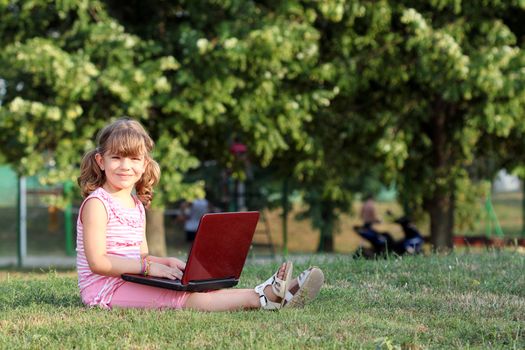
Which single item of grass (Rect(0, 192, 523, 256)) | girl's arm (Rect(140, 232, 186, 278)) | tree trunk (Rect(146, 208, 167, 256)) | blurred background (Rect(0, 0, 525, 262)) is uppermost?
blurred background (Rect(0, 0, 525, 262))

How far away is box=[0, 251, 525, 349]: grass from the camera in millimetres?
5320

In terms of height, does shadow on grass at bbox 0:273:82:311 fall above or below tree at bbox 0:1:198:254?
below

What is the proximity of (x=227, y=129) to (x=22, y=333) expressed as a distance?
10.6 metres

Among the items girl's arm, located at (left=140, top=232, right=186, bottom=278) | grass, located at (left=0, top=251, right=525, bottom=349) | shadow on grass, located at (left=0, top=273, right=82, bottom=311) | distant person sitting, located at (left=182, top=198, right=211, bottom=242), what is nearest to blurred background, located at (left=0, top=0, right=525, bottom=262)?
shadow on grass, located at (left=0, top=273, right=82, bottom=311)

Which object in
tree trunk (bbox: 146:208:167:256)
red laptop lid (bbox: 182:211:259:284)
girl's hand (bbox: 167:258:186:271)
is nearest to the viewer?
red laptop lid (bbox: 182:211:259:284)

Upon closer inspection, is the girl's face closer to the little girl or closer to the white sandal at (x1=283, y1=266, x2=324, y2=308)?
the little girl

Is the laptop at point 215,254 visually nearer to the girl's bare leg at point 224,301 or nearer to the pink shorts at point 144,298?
the girl's bare leg at point 224,301

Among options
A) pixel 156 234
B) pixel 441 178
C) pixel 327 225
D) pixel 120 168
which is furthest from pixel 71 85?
pixel 327 225

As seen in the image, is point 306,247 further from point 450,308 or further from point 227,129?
point 450,308

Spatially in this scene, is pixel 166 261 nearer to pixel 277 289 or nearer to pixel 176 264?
pixel 176 264

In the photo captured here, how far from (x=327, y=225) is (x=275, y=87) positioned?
12062 mm

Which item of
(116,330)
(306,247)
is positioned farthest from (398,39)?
(306,247)

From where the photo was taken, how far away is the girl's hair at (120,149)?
6.29 meters

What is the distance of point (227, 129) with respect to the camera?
16.1 meters
